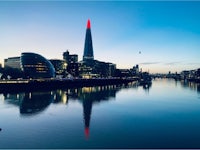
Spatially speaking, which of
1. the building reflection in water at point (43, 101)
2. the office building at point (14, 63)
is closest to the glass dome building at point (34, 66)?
the office building at point (14, 63)

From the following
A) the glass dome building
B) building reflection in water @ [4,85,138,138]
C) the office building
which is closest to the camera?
building reflection in water @ [4,85,138,138]

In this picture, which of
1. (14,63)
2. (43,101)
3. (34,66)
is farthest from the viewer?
(14,63)

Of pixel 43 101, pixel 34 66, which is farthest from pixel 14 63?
pixel 43 101

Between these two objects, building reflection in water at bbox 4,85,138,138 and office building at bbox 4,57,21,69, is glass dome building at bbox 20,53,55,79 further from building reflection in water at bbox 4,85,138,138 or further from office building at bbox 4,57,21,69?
building reflection in water at bbox 4,85,138,138

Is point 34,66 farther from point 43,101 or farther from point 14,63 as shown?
point 43,101

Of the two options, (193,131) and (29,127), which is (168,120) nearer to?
(193,131)

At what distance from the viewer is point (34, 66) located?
144750mm

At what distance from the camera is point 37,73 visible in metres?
147

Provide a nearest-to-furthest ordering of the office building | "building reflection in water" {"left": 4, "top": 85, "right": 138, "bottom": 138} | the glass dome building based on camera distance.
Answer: "building reflection in water" {"left": 4, "top": 85, "right": 138, "bottom": 138} < the glass dome building < the office building

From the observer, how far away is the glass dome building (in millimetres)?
141875

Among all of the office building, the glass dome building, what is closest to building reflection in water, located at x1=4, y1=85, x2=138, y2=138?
the glass dome building

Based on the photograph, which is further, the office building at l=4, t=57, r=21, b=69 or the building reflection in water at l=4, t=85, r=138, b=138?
the office building at l=4, t=57, r=21, b=69

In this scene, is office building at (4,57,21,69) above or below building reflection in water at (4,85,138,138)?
above

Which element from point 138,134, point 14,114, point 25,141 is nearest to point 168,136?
point 138,134
